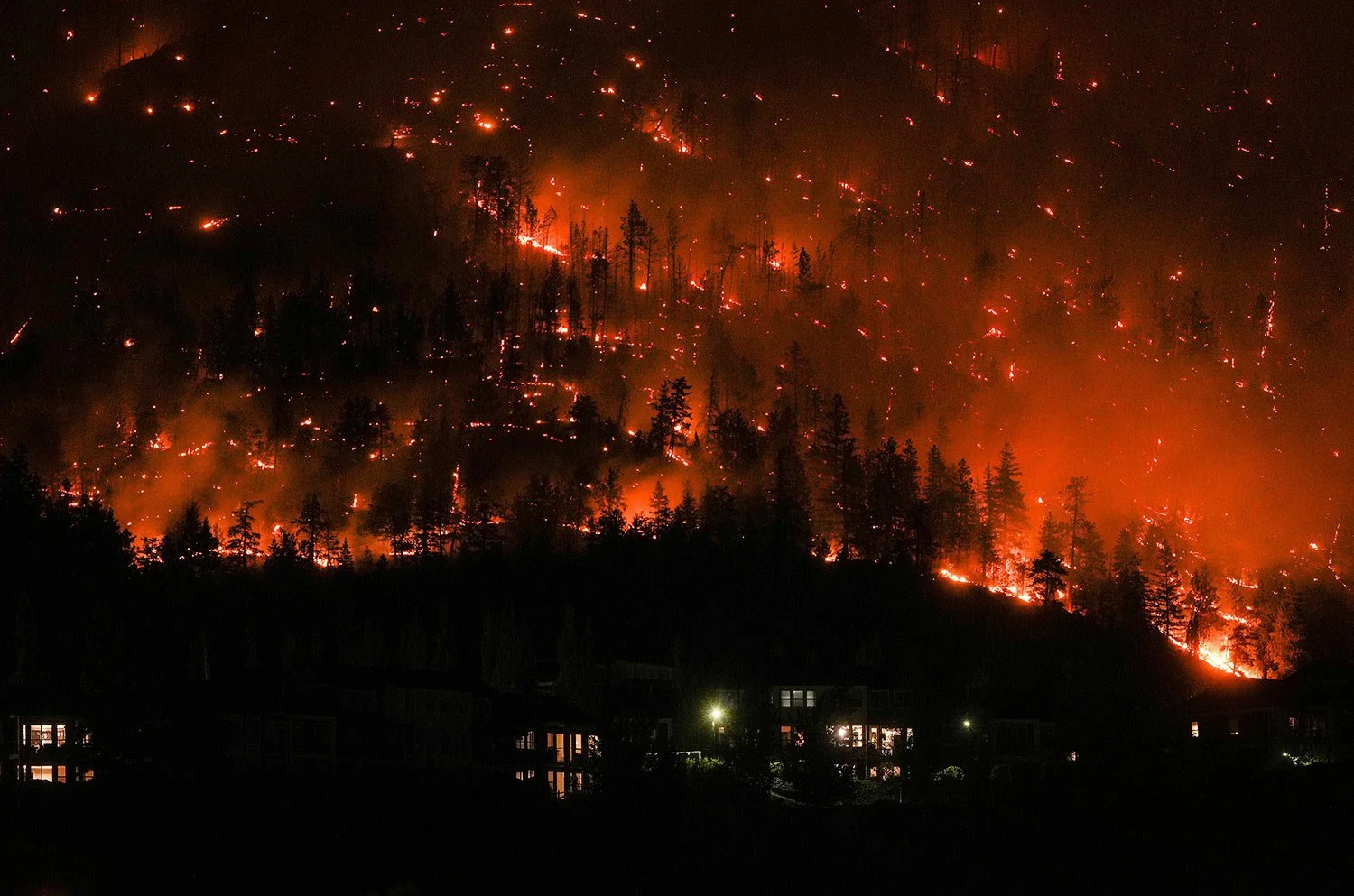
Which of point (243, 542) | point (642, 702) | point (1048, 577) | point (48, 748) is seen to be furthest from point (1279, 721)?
point (243, 542)

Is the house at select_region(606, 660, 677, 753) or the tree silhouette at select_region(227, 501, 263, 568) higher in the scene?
the tree silhouette at select_region(227, 501, 263, 568)

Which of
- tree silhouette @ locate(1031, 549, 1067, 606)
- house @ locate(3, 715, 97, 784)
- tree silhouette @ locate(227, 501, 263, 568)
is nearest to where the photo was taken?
house @ locate(3, 715, 97, 784)

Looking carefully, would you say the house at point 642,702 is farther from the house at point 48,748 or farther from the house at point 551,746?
the house at point 48,748

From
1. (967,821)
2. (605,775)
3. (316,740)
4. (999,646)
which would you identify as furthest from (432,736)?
(999,646)

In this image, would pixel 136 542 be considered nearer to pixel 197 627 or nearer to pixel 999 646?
pixel 197 627

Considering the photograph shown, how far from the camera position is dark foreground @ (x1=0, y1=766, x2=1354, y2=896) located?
2106 inches

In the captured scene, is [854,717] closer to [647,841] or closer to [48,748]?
[647,841]

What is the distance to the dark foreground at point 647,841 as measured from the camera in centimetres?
5350

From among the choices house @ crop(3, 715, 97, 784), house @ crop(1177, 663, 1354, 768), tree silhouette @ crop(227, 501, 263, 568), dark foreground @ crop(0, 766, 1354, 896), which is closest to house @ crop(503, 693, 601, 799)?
dark foreground @ crop(0, 766, 1354, 896)

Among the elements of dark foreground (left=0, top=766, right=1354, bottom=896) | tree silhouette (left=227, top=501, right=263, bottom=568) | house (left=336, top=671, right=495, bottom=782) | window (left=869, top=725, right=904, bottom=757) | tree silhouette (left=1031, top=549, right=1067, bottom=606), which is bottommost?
dark foreground (left=0, top=766, right=1354, bottom=896)

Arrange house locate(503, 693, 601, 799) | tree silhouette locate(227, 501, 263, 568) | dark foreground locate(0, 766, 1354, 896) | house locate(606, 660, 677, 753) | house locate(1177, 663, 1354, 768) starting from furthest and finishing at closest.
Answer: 1. tree silhouette locate(227, 501, 263, 568)
2. house locate(1177, 663, 1354, 768)
3. house locate(503, 693, 601, 799)
4. house locate(606, 660, 677, 753)
5. dark foreground locate(0, 766, 1354, 896)

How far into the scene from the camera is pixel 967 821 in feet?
198

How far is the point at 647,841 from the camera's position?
56.7 m

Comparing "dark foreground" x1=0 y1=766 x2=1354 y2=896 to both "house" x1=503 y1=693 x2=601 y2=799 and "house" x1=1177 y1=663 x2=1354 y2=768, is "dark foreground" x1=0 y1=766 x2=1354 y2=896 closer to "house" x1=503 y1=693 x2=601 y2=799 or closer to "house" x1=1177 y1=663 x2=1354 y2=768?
"house" x1=503 y1=693 x2=601 y2=799
